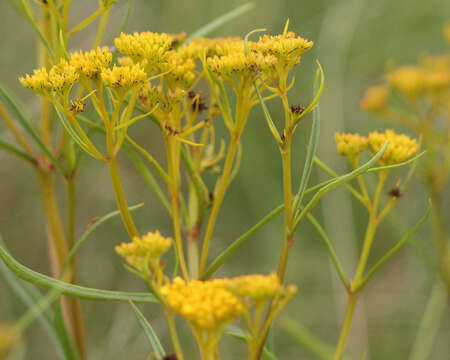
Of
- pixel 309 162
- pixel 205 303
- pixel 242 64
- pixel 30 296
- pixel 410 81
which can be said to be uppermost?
pixel 410 81

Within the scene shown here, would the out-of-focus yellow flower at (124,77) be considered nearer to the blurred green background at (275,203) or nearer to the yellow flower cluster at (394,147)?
the yellow flower cluster at (394,147)

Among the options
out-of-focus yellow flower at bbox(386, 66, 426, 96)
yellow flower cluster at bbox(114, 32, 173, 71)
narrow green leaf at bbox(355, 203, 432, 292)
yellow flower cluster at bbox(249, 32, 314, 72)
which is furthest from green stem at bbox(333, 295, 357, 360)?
out-of-focus yellow flower at bbox(386, 66, 426, 96)

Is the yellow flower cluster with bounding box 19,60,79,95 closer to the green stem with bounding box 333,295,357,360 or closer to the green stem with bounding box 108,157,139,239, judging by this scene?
the green stem with bounding box 108,157,139,239

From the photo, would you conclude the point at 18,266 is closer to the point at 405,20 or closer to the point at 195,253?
the point at 195,253

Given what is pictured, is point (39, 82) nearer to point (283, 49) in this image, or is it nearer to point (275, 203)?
point (283, 49)

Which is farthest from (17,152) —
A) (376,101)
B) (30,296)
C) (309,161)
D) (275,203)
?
(275,203)

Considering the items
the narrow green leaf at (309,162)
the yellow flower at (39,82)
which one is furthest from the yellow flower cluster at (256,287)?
the yellow flower at (39,82)
